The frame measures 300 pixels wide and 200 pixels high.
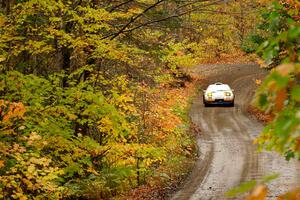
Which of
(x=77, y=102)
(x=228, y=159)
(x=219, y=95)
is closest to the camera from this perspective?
(x=77, y=102)

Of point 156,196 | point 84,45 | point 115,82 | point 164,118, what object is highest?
point 84,45

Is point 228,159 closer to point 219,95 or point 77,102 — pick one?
point 77,102

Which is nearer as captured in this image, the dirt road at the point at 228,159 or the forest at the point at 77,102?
the forest at the point at 77,102

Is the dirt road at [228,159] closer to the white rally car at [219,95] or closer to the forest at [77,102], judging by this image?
the white rally car at [219,95]

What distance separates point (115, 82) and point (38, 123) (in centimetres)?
279

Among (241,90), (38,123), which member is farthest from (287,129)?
(241,90)

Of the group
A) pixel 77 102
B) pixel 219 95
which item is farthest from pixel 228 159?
pixel 219 95

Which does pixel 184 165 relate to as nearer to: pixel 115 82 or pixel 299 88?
pixel 115 82

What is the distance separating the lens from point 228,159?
1791cm

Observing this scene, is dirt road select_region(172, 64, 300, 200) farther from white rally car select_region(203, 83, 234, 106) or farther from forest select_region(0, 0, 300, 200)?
forest select_region(0, 0, 300, 200)

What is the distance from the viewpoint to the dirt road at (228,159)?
46.5 ft

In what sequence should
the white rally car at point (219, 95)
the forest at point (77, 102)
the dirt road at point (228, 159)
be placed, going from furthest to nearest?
the white rally car at point (219, 95), the dirt road at point (228, 159), the forest at point (77, 102)

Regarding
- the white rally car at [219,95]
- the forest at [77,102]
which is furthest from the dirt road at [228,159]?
→ the forest at [77,102]

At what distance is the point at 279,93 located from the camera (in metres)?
1.95
